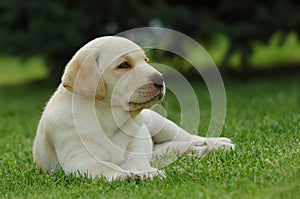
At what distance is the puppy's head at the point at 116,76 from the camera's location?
437 centimetres

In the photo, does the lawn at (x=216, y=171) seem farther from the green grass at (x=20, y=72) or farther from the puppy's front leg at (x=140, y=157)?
the green grass at (x=20, y=72)

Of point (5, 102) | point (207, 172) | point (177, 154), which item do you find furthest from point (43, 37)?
point (207, 172)

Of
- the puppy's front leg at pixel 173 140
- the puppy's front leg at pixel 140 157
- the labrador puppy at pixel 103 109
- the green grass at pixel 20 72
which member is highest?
the labrador puppy at pixel 103 109

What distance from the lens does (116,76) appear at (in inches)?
176

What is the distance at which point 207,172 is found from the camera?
4137 mm

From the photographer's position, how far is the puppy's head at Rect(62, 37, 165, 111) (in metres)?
4.37

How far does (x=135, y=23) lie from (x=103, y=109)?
7.85 m

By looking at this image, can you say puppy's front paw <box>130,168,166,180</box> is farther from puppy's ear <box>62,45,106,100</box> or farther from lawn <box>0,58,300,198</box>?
puppy's ear <box>62,45,106,100</box>

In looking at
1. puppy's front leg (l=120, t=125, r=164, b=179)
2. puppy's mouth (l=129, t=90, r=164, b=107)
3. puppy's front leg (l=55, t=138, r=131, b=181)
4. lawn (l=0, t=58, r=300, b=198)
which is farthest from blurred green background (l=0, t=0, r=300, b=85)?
puppy's front leg (l=55, t=138, r=131, b=181)

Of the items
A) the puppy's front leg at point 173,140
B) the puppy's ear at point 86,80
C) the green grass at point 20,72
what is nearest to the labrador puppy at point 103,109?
the puppy's ear at point 86,80

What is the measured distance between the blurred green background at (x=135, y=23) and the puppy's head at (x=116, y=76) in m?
6.94

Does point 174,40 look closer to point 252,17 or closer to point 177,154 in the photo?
point 252,17

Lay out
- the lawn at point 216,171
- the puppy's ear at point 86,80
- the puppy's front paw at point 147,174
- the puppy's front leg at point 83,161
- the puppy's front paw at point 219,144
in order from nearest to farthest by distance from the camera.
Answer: the lawn at point 216,171
the puppy's front paw at point 147,174
the puppy's front leg at point 83,161
the puppy's ear at point 86,80
the puppy's front paw at point 219,144

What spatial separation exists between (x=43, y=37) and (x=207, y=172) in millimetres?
8339
